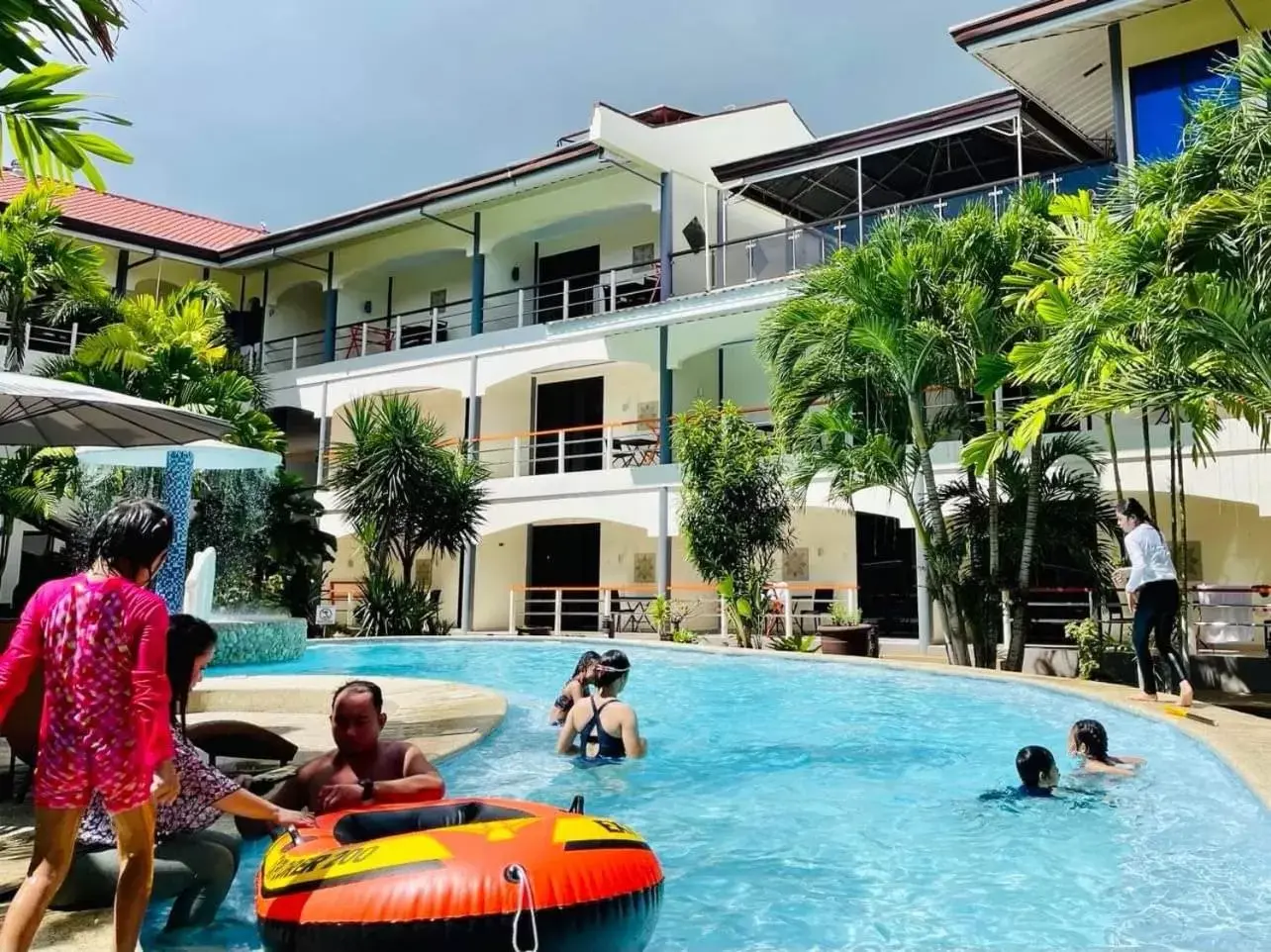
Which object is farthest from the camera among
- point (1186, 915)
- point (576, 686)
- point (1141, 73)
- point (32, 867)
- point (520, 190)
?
point (520, 190)

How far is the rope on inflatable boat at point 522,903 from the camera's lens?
2.50 metres

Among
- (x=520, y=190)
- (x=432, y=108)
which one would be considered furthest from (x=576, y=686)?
(x=432, y=108)

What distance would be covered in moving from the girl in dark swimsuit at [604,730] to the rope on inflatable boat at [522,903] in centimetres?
365

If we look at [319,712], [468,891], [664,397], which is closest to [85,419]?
[319,712]

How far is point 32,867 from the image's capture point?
2520 millimetres

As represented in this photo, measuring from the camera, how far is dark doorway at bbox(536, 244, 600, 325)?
21.6 metres

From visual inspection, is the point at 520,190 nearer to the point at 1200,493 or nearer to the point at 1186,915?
the point at 1200,493

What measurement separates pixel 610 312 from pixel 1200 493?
32.8ft

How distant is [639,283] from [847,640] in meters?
10.1

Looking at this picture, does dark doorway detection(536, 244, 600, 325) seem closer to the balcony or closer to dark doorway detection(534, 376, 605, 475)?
the balcony

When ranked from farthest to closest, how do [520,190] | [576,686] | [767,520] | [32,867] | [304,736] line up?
[520,190] < [767,520] < [576,686] < [304,736] < [32,867]

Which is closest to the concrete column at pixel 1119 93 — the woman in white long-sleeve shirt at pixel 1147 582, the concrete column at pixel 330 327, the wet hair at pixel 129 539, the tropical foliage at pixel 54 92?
the woman in white long-sleeve shirt at pixel 1147 582

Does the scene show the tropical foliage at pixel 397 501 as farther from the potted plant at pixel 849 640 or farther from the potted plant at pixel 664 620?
the potted plant at pixel 849 640

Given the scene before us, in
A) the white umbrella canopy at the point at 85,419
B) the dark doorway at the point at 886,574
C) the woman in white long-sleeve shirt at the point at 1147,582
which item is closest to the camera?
the white umbrella canopy at the point at 85,419
